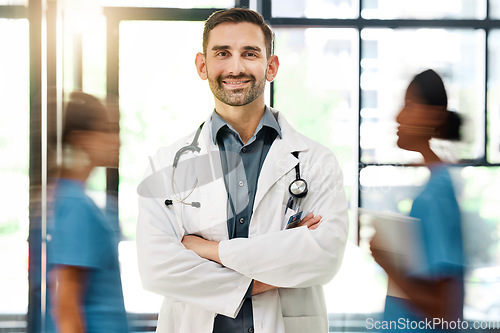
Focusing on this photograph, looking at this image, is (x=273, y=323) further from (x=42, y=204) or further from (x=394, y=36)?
(x=394, y=36)

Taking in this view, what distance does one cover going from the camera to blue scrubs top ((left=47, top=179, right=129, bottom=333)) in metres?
1.67

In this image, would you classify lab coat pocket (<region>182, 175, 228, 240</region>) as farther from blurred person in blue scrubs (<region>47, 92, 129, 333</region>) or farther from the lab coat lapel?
blurred person in blue scrubs (<region>47, 92, 129, 333</region>)

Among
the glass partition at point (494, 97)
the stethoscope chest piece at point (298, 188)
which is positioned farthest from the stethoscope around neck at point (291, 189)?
the glass partition at point (494, 97)

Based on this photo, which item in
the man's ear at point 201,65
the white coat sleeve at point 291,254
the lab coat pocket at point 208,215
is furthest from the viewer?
the man's ear at point 201,65

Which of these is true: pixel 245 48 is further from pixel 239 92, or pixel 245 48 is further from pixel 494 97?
pixel 494 97

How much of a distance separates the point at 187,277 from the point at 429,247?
38.2 inches

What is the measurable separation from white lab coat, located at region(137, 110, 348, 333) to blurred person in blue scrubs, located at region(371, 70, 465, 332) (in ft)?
1.71

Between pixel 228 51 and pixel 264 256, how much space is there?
1.94 ft

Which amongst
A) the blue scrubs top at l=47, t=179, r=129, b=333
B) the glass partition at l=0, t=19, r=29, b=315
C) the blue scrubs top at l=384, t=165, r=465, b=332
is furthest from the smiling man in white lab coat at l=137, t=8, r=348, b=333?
the glass partition at l=0, t=19, r=29, b=315

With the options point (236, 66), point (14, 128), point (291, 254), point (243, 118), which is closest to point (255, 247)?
point (291, 254)

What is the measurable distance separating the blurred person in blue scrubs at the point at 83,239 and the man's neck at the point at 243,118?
1.94 ft

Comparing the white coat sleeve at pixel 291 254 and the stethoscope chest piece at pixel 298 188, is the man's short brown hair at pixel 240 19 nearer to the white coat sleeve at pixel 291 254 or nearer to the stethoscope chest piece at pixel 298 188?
the stethoscope chest piece at pixel 298 188

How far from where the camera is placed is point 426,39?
1.82m

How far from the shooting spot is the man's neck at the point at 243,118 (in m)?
1.40
